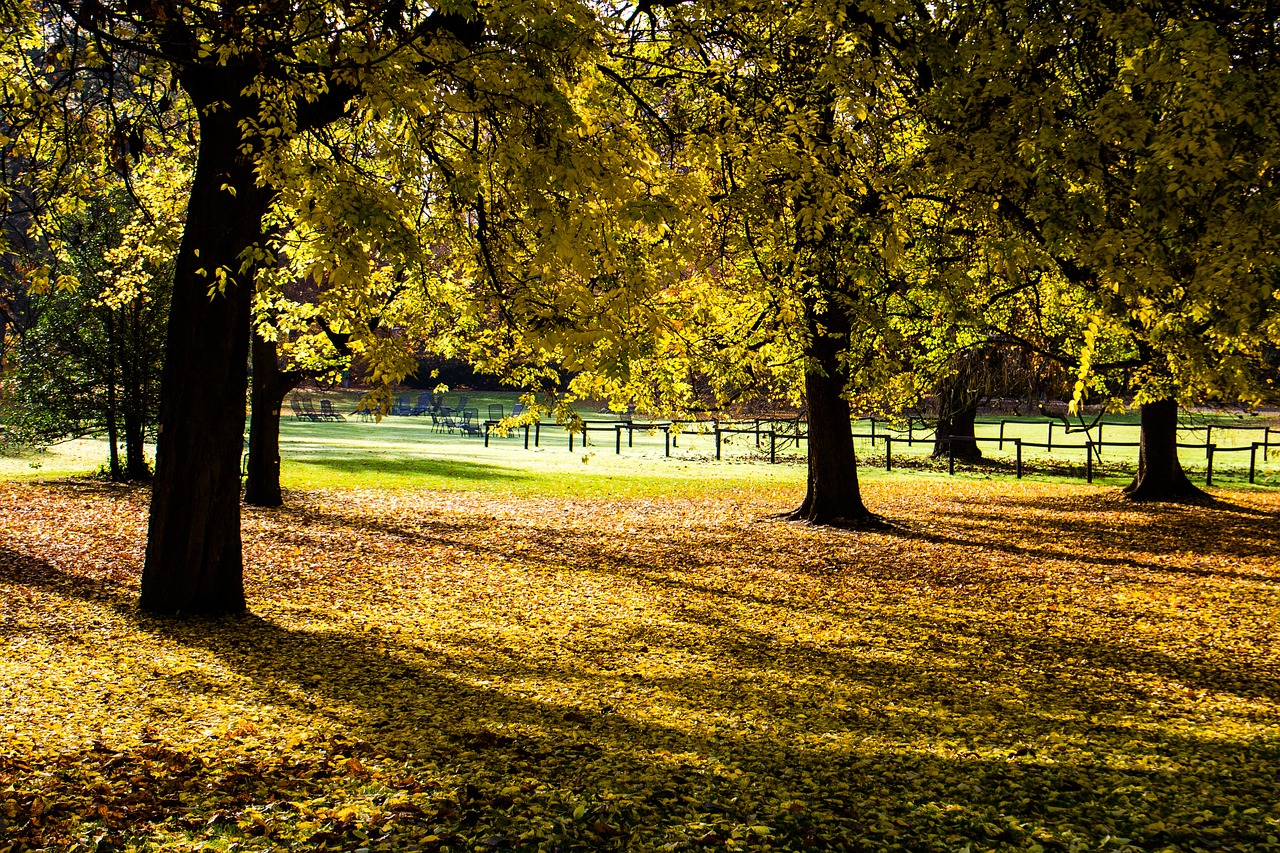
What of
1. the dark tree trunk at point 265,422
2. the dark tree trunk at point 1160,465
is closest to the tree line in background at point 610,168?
the dark tree trunk at point 265,422

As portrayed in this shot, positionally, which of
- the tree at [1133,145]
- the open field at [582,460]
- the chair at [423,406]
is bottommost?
the open field at [582,460]

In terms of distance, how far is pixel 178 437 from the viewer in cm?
816

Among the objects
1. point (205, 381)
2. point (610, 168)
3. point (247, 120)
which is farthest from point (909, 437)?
point (247, 120)

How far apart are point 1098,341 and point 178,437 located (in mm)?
13542

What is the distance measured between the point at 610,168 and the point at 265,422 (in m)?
10.7

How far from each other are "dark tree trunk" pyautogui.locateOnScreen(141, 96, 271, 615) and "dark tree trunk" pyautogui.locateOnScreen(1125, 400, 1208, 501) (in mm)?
16343

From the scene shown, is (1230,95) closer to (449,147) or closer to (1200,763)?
(1200,763)

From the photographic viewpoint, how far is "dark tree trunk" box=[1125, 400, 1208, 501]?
1866 centimetres

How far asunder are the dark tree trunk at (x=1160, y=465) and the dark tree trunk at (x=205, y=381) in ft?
53.6

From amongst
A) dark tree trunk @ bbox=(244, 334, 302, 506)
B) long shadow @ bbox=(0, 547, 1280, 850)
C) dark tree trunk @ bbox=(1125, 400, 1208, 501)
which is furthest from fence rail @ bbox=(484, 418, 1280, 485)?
dark tree trunk @ bbox=(244, 334, 302, 506)

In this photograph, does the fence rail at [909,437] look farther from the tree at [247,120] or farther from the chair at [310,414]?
the chair at [310,414]

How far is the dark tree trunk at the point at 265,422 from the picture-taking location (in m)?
15.2

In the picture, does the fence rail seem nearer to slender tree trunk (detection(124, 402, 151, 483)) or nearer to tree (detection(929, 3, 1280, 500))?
tree (detection(929, 3, 1280, 500))

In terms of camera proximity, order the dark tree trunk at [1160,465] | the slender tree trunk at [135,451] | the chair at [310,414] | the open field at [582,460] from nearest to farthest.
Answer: the slender tree trunk at [135,451], the dark tree trunk at [1160,465], the open field at [582,460], the chair at [310,414]
